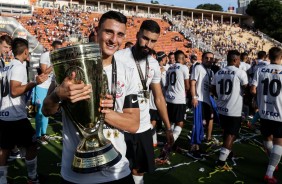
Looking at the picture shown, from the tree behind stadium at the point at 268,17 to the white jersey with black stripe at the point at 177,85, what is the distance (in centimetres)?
5723

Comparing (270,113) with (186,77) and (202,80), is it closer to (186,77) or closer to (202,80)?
(202,80)

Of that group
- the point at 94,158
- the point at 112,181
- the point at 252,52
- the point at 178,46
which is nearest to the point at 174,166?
the point at 112,181

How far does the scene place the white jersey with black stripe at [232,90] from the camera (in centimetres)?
520

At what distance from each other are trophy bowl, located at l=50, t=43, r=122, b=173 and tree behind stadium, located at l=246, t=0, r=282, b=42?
2443 inches

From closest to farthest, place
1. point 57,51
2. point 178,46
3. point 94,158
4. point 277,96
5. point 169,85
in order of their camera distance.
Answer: point 57,51 → point 94,158 → point 277,96 → point 169,85 → point 178,46

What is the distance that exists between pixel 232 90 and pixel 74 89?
14.0 feet

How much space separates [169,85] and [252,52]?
41.1 meters

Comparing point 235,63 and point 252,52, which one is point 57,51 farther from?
point 252,52

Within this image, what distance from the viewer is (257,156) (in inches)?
233

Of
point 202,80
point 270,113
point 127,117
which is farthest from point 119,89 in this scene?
point 202,80

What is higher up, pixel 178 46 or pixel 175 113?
pixel 178 46

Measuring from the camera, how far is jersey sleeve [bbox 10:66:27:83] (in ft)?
12.1

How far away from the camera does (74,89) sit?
1.39 m

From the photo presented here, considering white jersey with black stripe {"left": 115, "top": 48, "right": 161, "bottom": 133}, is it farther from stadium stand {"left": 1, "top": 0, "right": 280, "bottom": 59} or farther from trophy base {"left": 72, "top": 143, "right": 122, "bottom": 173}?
stadium stand {"left": 1, "top": 0, "right": 280, "bottom": 59}
